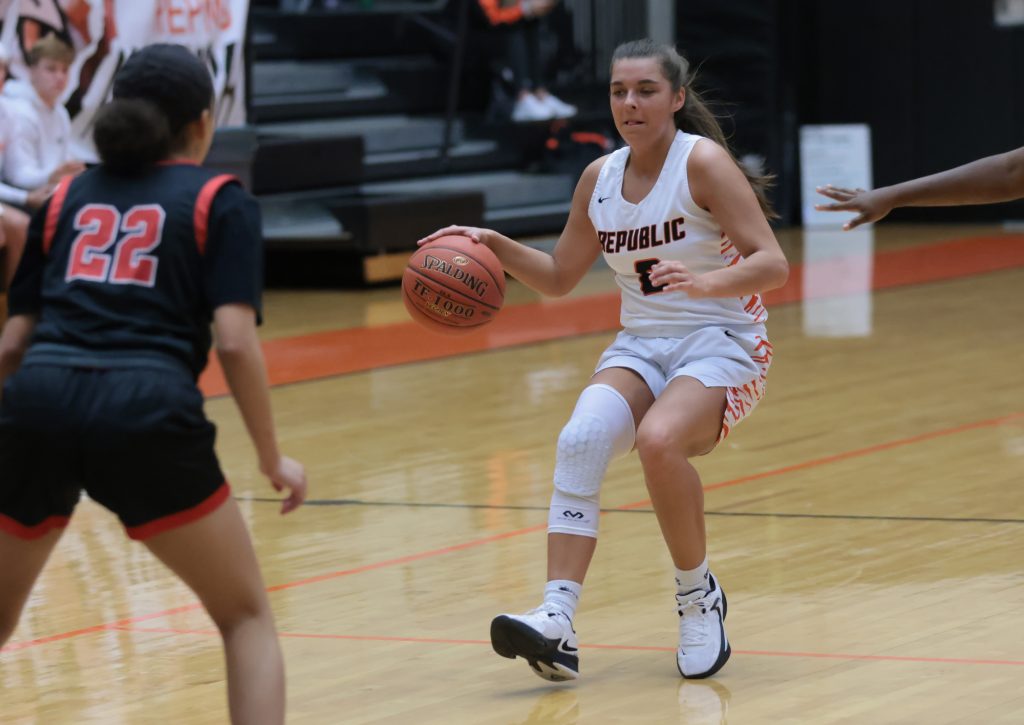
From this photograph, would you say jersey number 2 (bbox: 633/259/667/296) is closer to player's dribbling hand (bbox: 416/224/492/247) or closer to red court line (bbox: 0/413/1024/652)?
player's dribbling hand (bbox: 416/224/492/247)

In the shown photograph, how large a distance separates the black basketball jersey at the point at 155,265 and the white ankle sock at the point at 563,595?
1263mm

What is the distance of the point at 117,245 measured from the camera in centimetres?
311

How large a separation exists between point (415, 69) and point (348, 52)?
0.66 m

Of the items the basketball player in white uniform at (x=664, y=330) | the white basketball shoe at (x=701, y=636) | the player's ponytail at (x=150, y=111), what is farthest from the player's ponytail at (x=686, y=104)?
the player's ponytail at (x=150, y=111)

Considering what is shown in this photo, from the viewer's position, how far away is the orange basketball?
454 centimetres

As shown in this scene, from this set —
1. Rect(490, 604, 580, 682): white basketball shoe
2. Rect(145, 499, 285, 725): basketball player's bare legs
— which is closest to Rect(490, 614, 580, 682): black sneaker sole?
Rect(490, 604, 580, 682): white basketball shoe

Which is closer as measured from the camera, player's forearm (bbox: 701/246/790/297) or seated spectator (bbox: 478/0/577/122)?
player's forearm (bbox: 701/246/790/297)

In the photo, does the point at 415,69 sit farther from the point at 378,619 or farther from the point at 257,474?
the point at 378,619

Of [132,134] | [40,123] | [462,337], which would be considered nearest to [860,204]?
[132,134]

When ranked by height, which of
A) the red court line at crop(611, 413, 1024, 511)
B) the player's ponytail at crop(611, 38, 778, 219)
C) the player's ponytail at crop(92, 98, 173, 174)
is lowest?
the red court line at crop(611, 413, 1024, 511)

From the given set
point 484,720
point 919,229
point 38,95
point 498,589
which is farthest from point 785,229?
point 484,720

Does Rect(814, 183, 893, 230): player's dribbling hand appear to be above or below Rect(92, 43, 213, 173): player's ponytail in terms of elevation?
below

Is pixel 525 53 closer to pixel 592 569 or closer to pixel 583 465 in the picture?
pixel 592 569

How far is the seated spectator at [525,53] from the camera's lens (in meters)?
15.1
